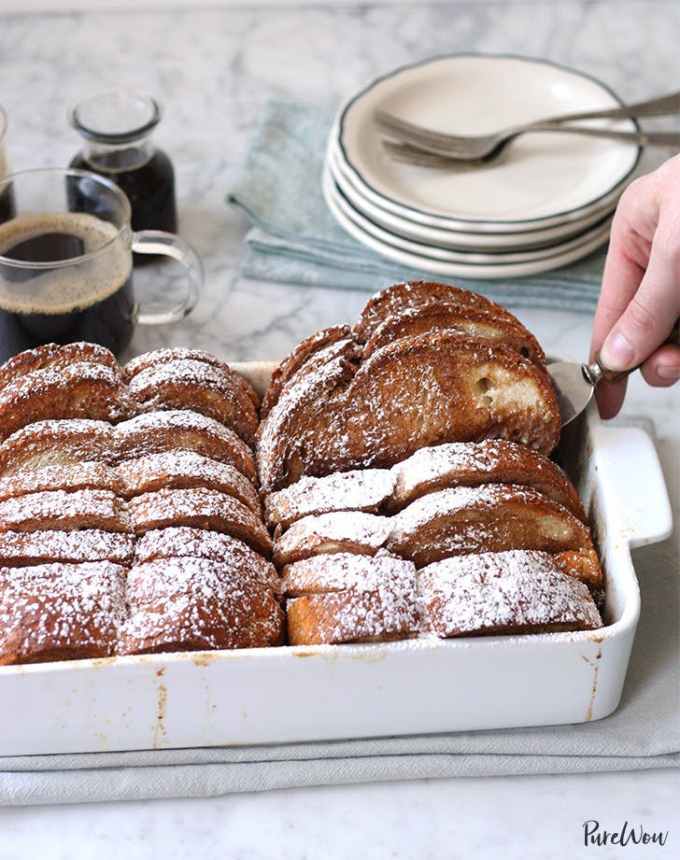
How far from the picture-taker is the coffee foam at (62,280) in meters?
1.79

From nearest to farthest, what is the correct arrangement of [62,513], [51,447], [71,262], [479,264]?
[62,513] → [51,447] → [71,262] → [479,264]

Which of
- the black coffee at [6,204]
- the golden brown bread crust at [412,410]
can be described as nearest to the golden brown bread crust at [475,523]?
the golden brown bread crust at [412,410]

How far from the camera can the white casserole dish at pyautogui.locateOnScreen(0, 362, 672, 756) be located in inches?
49.0

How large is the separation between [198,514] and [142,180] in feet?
Answer: 3.08

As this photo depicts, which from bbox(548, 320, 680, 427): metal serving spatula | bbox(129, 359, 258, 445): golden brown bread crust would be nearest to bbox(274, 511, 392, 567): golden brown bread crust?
bbox(129, 359, 258, 445): golden brown bread crust

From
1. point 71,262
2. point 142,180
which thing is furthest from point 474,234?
point 71,262

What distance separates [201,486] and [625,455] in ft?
1.72

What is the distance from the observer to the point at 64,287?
1.81m

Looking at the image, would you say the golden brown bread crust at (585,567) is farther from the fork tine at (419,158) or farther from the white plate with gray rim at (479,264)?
the fork tine at (419,158)

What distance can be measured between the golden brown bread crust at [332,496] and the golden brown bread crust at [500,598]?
0.39ft

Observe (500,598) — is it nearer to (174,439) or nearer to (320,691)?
(320,691)

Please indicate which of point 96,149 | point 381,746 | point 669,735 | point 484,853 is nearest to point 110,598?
point 381,746

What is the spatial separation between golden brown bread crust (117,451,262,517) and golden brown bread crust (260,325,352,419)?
0.18 metres

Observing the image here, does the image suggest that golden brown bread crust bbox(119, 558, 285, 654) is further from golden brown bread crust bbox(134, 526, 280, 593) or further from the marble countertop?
the marble countertop
